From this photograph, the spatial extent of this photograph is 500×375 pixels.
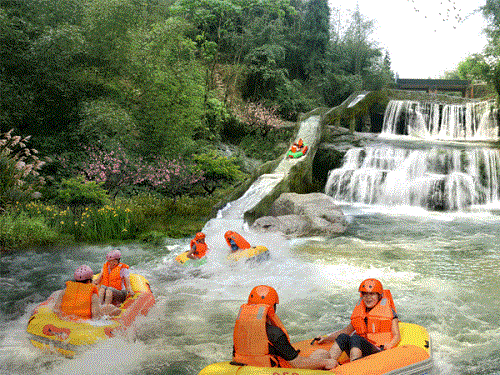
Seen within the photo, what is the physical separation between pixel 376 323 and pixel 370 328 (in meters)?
0.08

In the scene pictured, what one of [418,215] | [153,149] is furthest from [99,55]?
[418,215]

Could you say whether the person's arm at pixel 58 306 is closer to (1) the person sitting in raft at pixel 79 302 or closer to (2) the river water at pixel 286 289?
(1) the person sitting in raft at pixel 79 302

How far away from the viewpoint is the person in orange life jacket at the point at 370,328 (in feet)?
14.1

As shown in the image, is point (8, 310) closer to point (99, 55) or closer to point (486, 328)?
point (486, 328)

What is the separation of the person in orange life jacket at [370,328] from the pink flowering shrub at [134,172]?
9.42 metres

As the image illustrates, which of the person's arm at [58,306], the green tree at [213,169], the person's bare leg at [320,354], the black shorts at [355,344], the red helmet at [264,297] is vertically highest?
the green tree at [213,169]

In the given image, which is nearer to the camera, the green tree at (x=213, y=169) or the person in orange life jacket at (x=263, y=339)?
the person in orange life jacket at (x=263, y=339)

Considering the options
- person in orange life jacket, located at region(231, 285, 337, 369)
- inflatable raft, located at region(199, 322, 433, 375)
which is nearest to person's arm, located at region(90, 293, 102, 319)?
inflatable raft, located at region(199, 322, 433, 375)

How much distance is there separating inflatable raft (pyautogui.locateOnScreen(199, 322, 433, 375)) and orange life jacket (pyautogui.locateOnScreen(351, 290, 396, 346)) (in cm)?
18

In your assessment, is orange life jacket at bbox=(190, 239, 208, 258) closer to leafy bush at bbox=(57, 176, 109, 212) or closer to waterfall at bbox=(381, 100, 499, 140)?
leafy bush at bbox=(57, 176, 109, 212)

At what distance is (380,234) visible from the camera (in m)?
11.5

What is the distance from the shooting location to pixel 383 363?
4.02 meters

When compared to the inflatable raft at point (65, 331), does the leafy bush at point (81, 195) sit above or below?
above

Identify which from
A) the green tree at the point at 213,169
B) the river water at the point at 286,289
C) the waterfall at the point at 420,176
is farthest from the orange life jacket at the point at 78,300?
the waterfall at the point at 420,176
